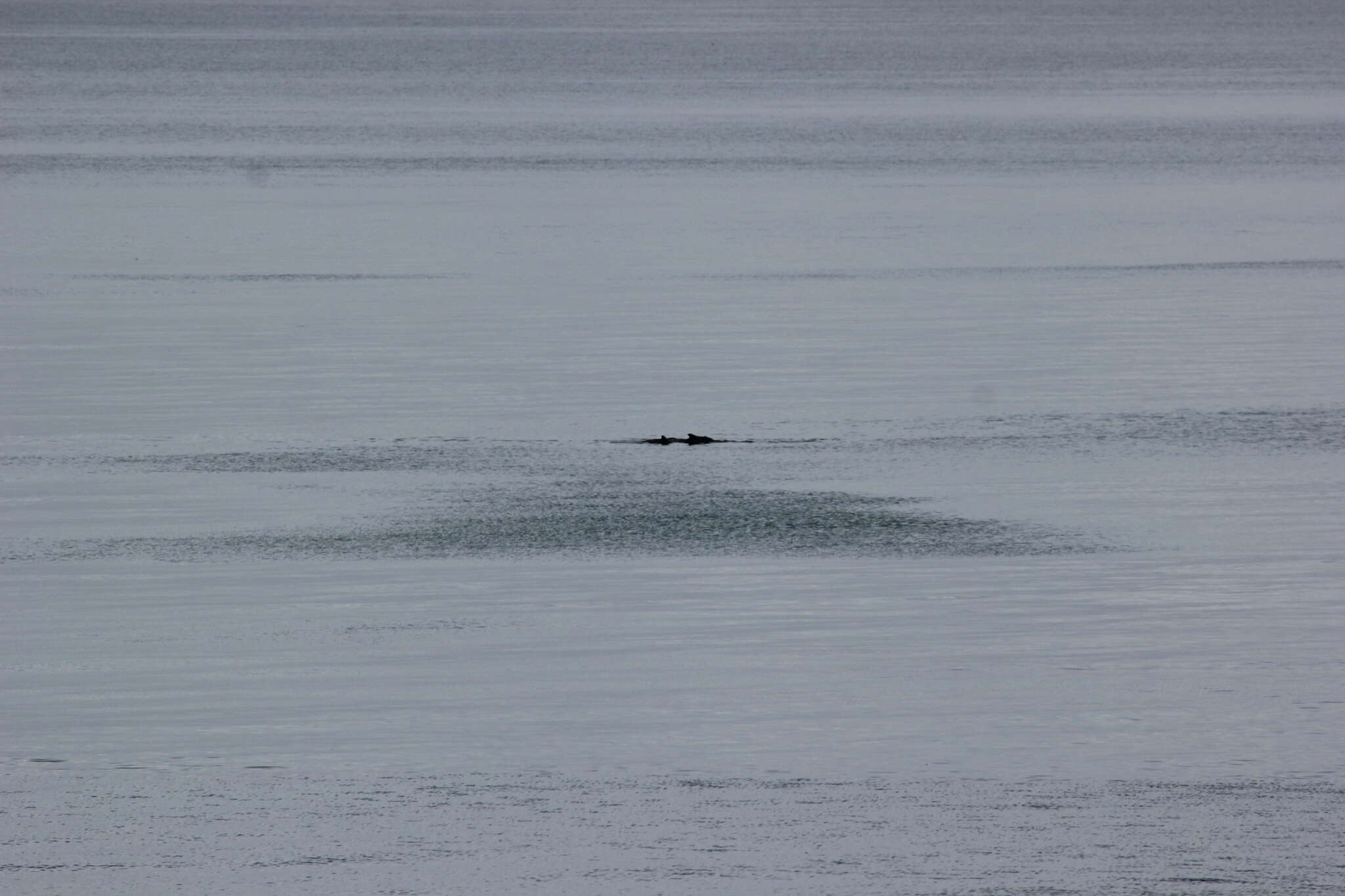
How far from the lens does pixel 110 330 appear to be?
21.9 m

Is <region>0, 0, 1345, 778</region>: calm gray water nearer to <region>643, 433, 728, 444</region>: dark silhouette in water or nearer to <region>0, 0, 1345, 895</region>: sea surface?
<region>0, 0, 1345, 895</region>: sea surface

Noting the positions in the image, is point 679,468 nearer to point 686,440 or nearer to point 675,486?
point 675,486

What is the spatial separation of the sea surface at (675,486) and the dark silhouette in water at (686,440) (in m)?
0.16

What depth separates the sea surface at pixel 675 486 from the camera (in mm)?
10016

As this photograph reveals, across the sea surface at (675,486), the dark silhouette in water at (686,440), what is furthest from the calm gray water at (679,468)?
the dark silhouette in water at (686,440)

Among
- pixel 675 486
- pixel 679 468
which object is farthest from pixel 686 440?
pixel 675 486

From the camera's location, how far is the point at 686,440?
16.4 m

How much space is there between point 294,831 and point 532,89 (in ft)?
210

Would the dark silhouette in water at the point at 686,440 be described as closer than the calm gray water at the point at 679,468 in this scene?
No

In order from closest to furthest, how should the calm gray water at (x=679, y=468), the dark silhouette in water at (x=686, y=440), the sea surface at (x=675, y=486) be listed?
A: the sea surface at (x=675, y=486) < the calm gray water at (x=679, y=468) < the dark silhouette in water at (x=686, y=440)

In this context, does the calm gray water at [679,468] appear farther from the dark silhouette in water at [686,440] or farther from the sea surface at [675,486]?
the dark silhouette in water at [686,440]

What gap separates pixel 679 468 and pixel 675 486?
0.55 meters

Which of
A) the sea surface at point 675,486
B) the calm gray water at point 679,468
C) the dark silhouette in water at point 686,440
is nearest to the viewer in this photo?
the sea surface at point 675,486

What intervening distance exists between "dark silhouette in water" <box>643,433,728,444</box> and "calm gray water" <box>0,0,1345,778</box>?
6.0 inches
